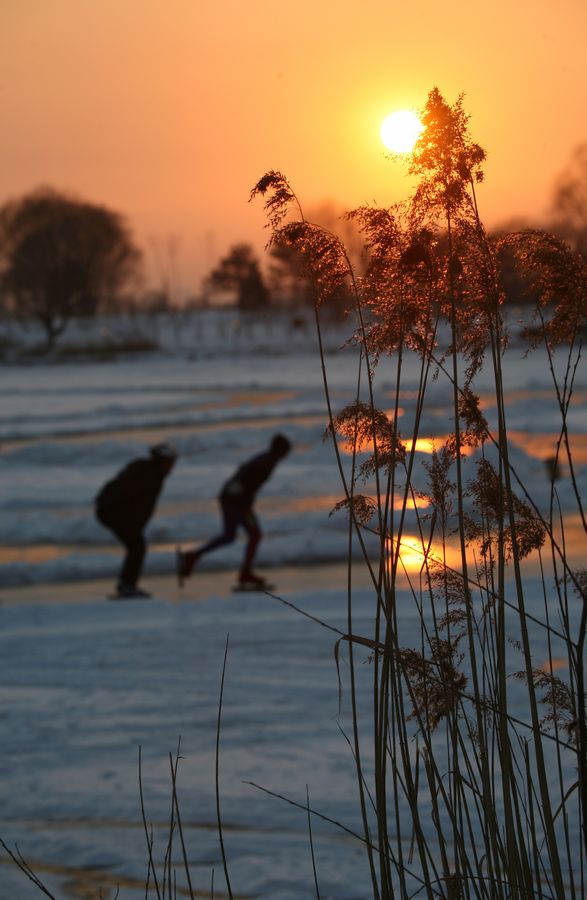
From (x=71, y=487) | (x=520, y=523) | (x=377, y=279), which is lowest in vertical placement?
(x=71, y=487)

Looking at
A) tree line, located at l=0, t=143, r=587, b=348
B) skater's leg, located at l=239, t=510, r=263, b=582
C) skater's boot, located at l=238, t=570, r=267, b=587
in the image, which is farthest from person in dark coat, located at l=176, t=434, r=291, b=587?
tree line, located at l=0, t=143, r=587, b=348

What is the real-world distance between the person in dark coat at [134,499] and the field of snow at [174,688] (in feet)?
1.82

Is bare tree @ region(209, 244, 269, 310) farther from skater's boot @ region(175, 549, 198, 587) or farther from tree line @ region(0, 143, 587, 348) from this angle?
skater's boot @ region(175, 549, 198, 587)

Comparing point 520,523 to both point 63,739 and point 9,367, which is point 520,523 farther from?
point 9,367

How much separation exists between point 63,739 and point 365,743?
157 centimetres

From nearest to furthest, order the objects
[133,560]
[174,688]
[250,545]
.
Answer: [174,688], [133,560], [250,545]

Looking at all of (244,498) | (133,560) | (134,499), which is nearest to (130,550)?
(133,560)

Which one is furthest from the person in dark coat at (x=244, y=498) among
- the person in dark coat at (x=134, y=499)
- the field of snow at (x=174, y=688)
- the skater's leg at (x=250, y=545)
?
the person in dark coat at (x=134, y=499)

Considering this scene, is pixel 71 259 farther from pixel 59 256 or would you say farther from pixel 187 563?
pixel 187 563

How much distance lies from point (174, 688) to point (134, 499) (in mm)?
3681

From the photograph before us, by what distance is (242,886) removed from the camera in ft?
14.4

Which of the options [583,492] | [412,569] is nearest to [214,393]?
[583,492]

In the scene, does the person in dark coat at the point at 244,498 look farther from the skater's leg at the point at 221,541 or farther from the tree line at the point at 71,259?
the tree line at the point at 71,259

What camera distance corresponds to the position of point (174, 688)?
699 cm
